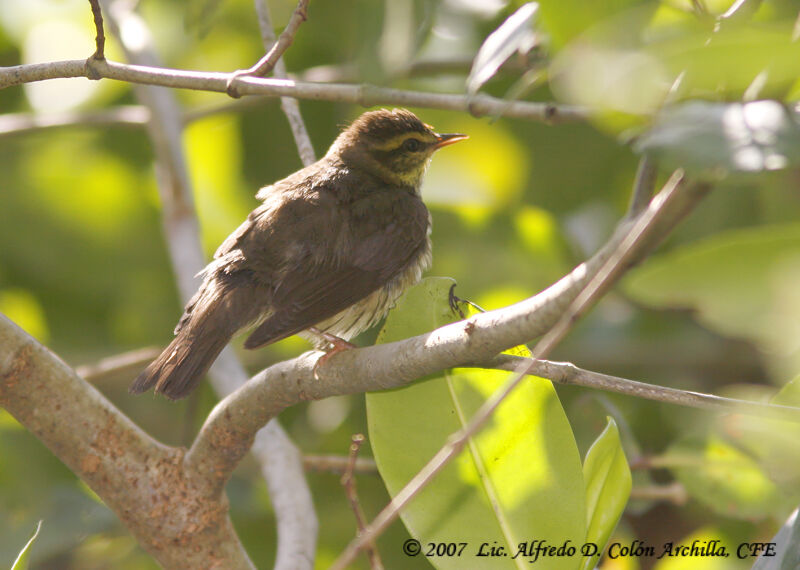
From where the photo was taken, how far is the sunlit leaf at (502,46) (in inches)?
91.7

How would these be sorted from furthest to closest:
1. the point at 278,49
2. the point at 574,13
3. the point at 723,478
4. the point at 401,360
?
the point at 723,478, the point at 278,49, the point at 401,360, the point at 574,13

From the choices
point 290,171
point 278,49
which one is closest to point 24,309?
point 290,171

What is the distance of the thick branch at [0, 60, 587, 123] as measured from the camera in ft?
8.07

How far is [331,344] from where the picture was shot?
3.82 m

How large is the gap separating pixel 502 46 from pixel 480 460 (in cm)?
118

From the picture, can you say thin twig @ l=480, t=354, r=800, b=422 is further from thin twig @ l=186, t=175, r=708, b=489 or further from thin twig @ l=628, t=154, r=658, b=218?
thin twig @ l=628, t=154, r=658, b=218

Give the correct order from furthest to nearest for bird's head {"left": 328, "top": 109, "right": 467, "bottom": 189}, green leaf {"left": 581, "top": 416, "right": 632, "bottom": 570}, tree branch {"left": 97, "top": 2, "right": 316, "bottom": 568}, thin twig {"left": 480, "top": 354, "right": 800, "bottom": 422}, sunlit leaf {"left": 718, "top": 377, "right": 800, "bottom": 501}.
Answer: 1. bird's head {"left": 328, "top": 109, "right": 467, "bottom": 189}
2. tree branch {"left": 97, "top": 2, "right": 316, "bottom": 568}
3. green leaf {"left": 581, "top": 416, "right": 632, "bottom": 570}
4. thin twig {"left": 480, "top": 354, "right": 800, "bottom": 422}
5. sunlit leaf {"left": 718, "top": 377, "right": 800, "bottom": 501}

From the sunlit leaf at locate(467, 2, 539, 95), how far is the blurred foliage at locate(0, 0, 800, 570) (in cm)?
67

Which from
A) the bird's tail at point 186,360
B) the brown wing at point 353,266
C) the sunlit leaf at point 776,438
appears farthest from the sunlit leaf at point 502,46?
the bird's tail at point 186,360

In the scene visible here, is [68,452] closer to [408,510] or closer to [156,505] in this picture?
[156,505]

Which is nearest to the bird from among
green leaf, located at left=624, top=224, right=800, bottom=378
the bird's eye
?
the bird's eye

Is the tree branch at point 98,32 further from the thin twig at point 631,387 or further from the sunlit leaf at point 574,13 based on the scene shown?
the thin twig at point 631,387

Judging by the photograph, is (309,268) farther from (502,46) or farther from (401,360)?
(502,46)

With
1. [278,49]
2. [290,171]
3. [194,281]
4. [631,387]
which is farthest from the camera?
[290,171]
